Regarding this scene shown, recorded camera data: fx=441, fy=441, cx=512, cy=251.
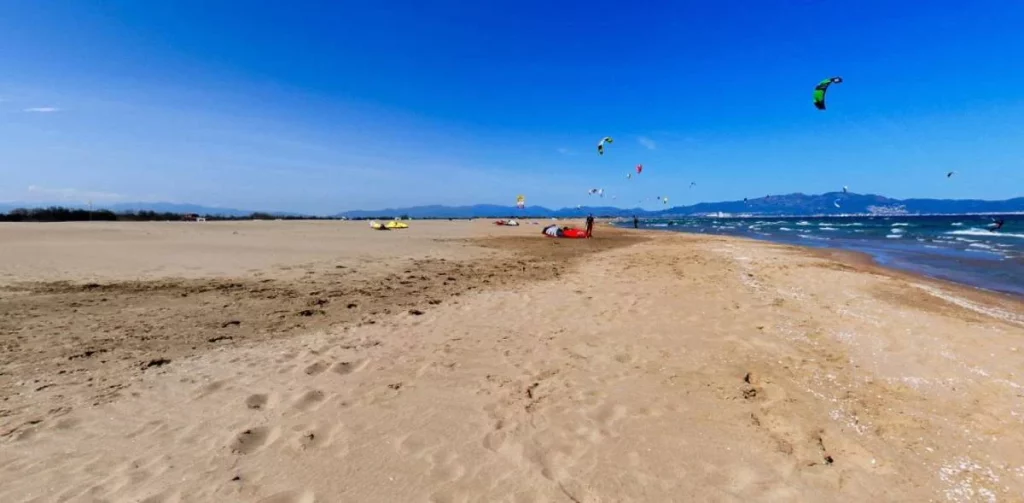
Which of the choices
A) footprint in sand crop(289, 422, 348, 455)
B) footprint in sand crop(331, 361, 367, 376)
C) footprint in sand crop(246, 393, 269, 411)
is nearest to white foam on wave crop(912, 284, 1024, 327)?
footprint in sand crop(331, 361, 367, 376)

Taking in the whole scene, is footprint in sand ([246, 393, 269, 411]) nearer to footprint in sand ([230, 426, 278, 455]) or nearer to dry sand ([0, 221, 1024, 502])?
dry sand ([0, 221, 1024, 502])

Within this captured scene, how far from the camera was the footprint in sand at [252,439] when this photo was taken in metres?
3.42

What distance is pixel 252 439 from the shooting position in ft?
11.7

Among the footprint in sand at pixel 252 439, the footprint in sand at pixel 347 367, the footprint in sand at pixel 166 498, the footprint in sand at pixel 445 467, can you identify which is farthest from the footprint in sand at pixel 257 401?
the footprint in sand at pixel 445 467

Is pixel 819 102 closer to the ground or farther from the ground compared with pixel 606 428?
farther from the ground

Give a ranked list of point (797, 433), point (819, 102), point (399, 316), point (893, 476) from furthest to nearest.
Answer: point (819, 102), point (399, 316), point (797, 433), point (893, 476)

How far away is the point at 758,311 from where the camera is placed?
830 centimetres

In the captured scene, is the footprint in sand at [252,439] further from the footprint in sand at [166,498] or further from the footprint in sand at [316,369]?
the footprint in sand at [316,369]

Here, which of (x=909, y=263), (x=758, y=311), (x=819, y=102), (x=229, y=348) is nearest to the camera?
(x=229, y=348)

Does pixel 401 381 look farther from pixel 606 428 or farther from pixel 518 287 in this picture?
pixel 518 287

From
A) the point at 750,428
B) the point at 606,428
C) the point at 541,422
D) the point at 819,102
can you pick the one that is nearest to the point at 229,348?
the point at 541,422

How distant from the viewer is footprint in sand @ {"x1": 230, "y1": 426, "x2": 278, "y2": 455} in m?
3.42

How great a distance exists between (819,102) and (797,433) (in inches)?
629

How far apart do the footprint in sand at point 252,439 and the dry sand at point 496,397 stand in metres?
0.02
